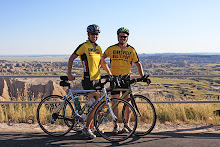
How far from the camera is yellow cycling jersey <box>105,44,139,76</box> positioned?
188 inches

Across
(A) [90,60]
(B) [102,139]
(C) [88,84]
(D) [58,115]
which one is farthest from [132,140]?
(A) [90,60]

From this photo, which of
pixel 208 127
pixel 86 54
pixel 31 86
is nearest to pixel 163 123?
Result: pixel 208 127

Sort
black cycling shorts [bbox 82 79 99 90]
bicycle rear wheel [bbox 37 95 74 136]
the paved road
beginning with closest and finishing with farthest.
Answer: the paved road, black cycling shorts [bbox 82 79 99 90], bicycle rear wheel [bbox 37 95 74 136]

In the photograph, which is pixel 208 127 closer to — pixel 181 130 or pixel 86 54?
pixel 181 130

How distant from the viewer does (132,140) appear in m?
4.46

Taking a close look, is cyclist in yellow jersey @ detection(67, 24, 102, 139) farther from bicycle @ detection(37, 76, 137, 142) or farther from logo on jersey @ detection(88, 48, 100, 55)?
bicycle @ detection(37, 76, 137, 142)

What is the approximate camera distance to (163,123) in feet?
18.7

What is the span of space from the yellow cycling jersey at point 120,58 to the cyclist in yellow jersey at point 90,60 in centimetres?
34

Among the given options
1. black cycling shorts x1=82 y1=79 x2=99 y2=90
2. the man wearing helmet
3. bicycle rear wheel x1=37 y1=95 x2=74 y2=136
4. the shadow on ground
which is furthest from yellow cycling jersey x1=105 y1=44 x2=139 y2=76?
the shadow on ground

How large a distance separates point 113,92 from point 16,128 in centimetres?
236

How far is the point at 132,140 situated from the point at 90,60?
1692mm

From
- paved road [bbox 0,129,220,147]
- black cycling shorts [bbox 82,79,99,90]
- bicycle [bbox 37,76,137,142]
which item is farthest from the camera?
black cycling shorts [bbox 82,79,99,90]

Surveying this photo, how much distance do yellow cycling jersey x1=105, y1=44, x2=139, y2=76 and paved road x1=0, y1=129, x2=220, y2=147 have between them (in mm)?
1350

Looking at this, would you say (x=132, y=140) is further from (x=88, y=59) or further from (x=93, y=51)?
(x=93, y=51)
